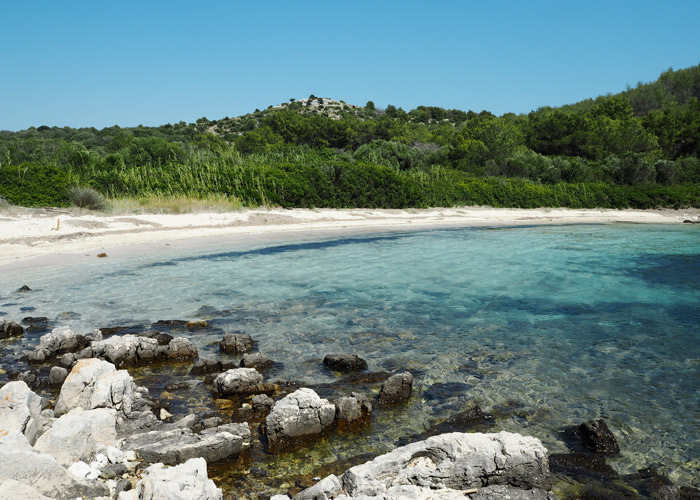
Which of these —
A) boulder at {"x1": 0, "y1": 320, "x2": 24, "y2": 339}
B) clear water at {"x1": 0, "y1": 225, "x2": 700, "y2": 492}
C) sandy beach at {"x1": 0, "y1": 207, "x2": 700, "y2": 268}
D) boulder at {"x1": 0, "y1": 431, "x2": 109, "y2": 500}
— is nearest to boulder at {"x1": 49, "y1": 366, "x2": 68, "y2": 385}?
clear water at {"x1": 0, "y1": 225, "x2": 700, "y2": 492}

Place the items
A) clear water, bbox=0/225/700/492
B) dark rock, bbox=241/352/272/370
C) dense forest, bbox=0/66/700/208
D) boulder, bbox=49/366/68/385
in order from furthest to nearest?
dense forest, bbox=0/66/700/208
dark rock, bbox=241/352/272/370
boulder, bbox=49/366/68/385
clear water, bbox=0/225/700/492

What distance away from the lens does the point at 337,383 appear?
17.4ft

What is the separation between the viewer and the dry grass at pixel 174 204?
65.0 feet

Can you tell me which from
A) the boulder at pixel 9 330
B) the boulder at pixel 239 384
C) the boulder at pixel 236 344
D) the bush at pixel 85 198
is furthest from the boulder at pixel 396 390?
the bush at pixel 85 198

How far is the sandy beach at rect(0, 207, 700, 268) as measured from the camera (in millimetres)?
14344

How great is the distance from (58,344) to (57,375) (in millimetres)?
953

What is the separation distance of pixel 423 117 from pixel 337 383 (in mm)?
91388

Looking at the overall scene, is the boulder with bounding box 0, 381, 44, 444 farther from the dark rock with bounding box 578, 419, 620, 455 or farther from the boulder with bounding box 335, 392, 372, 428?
the dark rock with bounding box 578, 419, 620, 455

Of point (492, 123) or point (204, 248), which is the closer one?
point (204, 248)

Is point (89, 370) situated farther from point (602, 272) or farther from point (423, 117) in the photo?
point (423, 117)

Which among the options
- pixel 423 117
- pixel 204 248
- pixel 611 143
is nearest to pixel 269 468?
pixel 204 248

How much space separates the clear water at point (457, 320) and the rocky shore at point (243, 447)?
219 mm

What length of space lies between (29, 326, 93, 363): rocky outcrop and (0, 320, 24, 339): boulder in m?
1.06

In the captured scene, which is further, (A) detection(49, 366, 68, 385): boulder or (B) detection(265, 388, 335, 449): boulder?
(A) detection(49, 366, 68, 385): boulder
